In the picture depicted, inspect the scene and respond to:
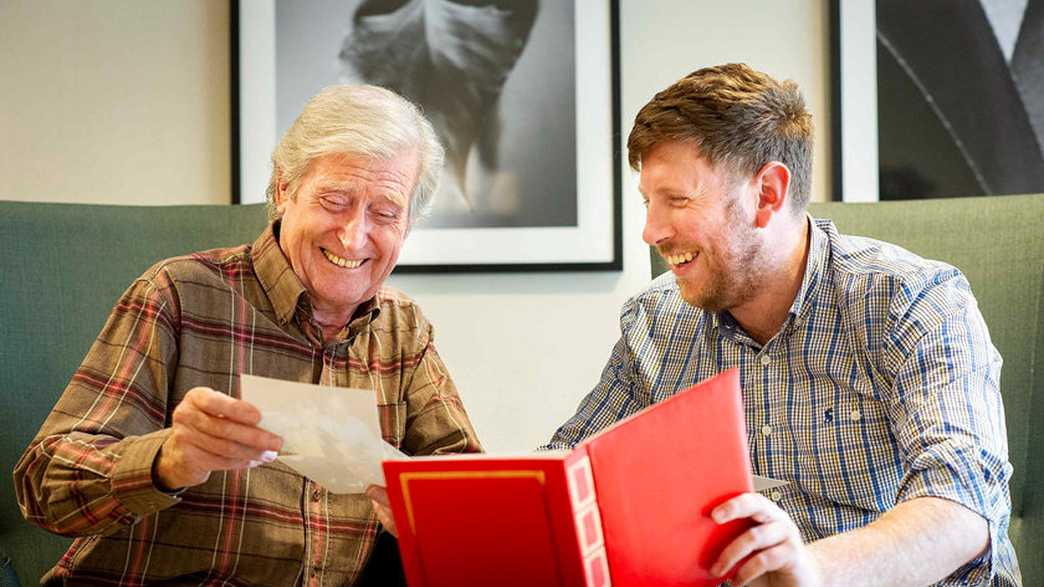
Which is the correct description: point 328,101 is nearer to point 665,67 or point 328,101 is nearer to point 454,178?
point 454,178

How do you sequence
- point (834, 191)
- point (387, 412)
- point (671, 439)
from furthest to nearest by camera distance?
point (834, 191) → point (387, 412) → point (671, 439)

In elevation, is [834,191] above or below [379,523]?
above

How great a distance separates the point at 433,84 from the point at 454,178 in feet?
0.68

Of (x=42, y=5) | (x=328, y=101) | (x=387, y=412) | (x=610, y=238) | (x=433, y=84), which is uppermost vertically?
(x=42, y=5)

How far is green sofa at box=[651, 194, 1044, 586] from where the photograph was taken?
168cm

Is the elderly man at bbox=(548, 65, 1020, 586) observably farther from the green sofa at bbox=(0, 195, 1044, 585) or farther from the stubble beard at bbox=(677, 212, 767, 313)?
the green sofa at bbox=(0, 195, 1044, 585)

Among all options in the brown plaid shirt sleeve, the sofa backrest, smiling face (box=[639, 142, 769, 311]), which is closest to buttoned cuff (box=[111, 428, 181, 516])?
the brown plaid shirt sleeve

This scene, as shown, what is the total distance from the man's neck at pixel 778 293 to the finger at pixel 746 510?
55 cm

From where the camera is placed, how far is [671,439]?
3.37 feet

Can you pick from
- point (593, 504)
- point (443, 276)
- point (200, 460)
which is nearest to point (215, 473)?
point (200, 460)

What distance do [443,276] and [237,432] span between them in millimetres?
1218

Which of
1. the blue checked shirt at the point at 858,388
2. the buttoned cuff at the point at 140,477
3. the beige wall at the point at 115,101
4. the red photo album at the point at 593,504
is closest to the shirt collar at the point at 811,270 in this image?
the blue checked shirt at the point at 858,388

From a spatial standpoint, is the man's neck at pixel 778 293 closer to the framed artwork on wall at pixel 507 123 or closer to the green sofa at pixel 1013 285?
the green sofa at pixel 1013 285

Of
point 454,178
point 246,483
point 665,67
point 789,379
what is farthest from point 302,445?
point 665,67
